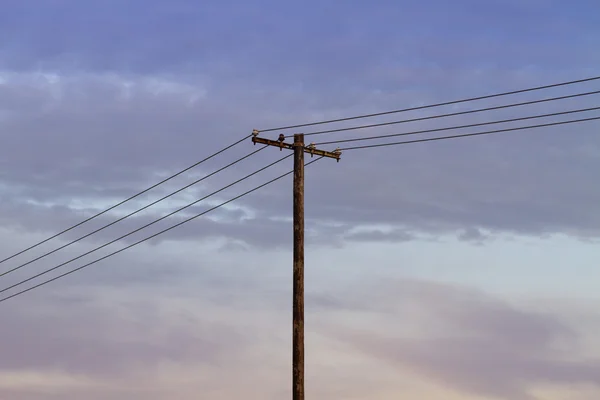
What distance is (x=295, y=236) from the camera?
34.8 metres

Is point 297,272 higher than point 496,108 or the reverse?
the reverse

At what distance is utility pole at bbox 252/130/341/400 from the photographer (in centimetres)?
3366

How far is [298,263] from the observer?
113 feet

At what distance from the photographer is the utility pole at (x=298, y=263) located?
33656mm

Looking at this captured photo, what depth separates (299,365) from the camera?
110ft

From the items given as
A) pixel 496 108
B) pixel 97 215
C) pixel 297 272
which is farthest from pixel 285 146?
pixel 97 215

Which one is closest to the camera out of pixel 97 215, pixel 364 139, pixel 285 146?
pixel 285 146

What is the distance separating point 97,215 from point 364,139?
1292cm

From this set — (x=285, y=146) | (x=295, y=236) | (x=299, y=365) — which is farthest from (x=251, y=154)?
(x=299, y=365)

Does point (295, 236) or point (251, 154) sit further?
point (251, 154)

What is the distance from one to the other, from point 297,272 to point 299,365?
2.73m

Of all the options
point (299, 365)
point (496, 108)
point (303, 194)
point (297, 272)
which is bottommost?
point (299, 365)

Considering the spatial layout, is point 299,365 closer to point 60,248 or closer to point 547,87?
point 547,87

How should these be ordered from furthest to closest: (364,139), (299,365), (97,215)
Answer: (97,215)
(364,139)
(299,365)
